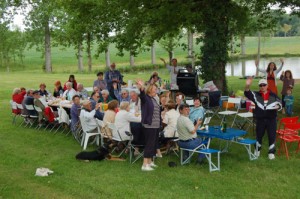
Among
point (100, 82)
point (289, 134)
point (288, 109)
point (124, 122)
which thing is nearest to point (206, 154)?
point (124, 122)

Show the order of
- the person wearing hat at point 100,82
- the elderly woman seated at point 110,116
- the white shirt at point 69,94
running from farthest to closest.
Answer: the person wearing hat at point 100,82 → the white shirt at point 69,94 → the elderly woman seated at point 110,116

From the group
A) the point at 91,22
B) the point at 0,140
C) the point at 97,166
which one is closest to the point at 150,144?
the point at 97,166

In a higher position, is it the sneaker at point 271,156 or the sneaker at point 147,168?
the sneaker at point 271,156

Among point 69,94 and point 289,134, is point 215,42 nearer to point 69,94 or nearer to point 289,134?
point 69,94

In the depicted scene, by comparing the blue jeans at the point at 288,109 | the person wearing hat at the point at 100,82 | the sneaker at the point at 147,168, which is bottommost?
the sneaker at the point at 147,168

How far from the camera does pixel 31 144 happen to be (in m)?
11.2

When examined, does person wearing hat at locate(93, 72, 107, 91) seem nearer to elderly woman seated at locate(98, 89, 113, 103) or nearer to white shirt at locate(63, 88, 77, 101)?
white shirt at locate(63, 88, 77, 101)

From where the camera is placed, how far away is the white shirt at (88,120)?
10266mm

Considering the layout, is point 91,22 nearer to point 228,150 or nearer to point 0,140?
point 0,140

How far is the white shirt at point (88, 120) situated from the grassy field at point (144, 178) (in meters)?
0.63

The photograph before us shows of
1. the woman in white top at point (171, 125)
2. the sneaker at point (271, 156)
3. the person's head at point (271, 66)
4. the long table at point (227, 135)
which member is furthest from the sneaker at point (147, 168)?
the person's head at point (271, 66)

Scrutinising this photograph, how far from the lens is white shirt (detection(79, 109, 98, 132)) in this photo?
10.3 metres

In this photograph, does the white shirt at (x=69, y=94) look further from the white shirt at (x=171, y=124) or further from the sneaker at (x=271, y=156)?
the sneaker at (x=271, y=156)

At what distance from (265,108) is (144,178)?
301 cm
